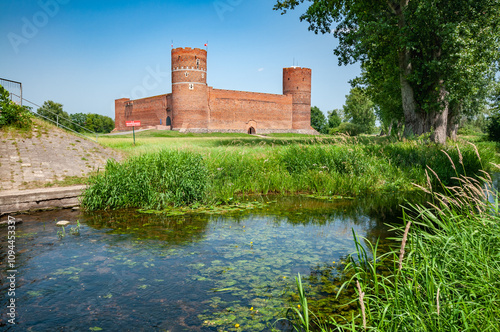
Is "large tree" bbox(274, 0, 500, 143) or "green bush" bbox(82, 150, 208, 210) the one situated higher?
"large tree" bbox(274, 0, 500, 143)

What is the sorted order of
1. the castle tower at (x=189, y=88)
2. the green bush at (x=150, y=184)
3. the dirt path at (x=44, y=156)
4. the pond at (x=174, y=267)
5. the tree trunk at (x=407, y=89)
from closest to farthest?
1. the pond at (x=174, y=267)
2. the green bush at (x=150, y=184)
3. the dirt path at (x=44, y=156)
4. the tree trunk at (x=407, y=89)
5. the castle tower at (x=189, y=88)

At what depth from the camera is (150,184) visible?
6965 mm

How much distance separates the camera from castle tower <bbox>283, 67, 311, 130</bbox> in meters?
48.8

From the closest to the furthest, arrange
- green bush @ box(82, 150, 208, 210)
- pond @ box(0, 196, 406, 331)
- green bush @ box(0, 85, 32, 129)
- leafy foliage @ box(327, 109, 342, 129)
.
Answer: pond @ box(0, 196, 406, 331) < green bush @ box(82, 150, 208, 210) < green bush @ box(0, 85, 32, 129) < leafy foliage @ box(327, 109, 342, 129)

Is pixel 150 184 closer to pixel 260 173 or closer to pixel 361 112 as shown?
pixel 260 173

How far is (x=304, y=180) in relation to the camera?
337 inches

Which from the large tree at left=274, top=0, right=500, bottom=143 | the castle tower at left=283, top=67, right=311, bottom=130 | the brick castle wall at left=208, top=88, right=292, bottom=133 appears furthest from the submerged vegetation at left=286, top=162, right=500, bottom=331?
the castle tower at left=283, top=67, right=311, bottom=130

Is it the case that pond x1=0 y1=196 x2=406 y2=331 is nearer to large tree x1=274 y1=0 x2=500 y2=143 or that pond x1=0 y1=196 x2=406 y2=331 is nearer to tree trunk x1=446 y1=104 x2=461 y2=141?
large tree x1=274 y1=0 x2=500 y2=143

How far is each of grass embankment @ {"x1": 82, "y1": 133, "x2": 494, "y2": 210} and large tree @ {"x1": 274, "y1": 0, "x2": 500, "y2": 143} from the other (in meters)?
3.18

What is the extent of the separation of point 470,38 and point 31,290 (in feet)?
44.1

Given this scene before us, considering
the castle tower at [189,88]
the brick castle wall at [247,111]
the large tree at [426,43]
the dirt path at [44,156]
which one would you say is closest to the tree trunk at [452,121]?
the large tree at [426,43]

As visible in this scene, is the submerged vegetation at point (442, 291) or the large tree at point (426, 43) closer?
the submerged vegetation at point (442, 291)

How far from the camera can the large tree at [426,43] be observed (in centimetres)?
1143

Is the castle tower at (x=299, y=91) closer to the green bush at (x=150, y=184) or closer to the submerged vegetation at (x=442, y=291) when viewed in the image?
the green bush at (x=150, y=184)
